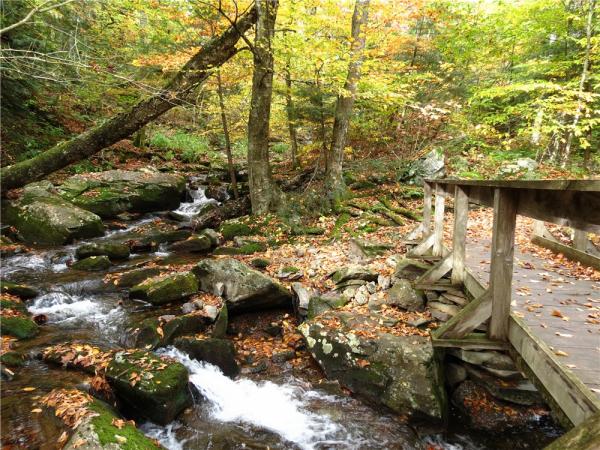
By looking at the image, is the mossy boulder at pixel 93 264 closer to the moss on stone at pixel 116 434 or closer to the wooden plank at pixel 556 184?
the moss on stone at pixel 116 434

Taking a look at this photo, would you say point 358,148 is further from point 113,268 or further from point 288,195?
point 113,268

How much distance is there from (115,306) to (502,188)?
7.23 meters

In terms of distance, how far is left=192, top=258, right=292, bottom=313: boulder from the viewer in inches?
291

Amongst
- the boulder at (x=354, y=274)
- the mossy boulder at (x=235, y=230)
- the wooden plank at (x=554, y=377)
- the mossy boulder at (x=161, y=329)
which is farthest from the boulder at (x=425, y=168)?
the wooden plank at (x=554, y=377)

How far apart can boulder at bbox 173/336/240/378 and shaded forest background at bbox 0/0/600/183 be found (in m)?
7.22

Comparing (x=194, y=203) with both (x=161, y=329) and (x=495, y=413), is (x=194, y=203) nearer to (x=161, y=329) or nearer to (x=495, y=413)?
(x=161, y=329)

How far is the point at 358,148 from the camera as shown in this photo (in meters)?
17.0

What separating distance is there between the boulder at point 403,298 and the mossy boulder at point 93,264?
684 centimetres

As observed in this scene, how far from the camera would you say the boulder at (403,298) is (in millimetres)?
6465

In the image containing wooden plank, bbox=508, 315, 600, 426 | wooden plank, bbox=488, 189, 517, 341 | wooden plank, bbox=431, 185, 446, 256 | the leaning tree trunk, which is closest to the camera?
wooden plank, bbox=508, 315, 600, 426

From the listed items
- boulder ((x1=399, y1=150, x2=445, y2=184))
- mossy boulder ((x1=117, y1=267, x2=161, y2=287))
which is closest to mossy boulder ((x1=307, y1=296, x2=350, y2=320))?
mossy boulder ((x1=117, y1=267, x2=161, y2=287))

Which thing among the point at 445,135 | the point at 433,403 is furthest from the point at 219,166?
the point at 433,403

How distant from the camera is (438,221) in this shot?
7.34 meters

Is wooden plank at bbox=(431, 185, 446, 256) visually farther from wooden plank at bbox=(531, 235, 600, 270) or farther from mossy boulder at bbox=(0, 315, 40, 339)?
mossy boulder at bbox=(0, 315, 40, 339)
